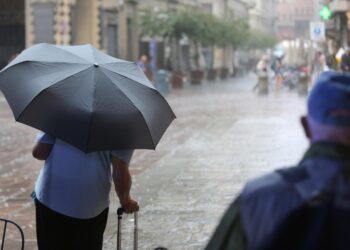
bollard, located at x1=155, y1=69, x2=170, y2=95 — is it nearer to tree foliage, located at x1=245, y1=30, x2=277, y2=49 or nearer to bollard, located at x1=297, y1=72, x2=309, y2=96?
bollard, located at x1=297, y1=72, x2=309, y2=96

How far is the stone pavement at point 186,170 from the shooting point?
320 inches

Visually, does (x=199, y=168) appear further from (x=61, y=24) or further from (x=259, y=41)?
(x=259, y=41)

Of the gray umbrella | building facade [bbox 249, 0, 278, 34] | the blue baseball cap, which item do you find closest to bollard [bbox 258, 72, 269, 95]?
the gray umbrella

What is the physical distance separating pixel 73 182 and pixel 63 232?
0.27 metres

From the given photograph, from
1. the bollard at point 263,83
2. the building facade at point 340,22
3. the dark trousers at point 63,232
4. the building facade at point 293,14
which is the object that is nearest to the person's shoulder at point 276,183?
the dark trousers at point 63,232

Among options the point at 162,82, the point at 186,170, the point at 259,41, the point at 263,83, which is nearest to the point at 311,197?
the point at 186,170

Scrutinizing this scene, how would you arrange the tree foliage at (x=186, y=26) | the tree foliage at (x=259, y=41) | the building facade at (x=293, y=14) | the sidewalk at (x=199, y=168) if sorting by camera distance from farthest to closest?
the building facade at (x=293, y=14) < the tree foliage at (x=259, y=41) < the tree foliage at (x=186, y=26) < the sidewalk at (x=199, y=168)

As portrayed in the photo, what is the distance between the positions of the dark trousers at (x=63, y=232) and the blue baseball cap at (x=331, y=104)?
2330mm

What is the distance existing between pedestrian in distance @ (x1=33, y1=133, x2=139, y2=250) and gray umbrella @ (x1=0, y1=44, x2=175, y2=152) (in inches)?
4.9

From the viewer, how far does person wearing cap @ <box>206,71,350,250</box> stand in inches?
83.4

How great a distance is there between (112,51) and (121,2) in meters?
2.60

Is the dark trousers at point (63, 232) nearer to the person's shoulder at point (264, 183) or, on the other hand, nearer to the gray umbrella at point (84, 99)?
the gray umbrella at point (84, 99)

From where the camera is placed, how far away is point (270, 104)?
1098 inches

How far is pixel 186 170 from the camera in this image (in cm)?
1207
